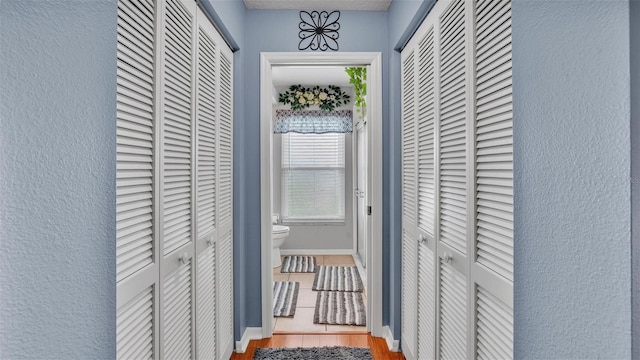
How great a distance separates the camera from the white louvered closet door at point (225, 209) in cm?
228

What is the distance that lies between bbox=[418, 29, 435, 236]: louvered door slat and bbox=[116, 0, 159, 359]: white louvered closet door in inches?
50.8

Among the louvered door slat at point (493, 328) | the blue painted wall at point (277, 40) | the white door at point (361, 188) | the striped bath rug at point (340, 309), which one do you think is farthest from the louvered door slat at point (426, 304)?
the white door at point (361, 188)

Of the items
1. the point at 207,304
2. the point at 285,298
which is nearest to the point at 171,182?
the point at 207,304

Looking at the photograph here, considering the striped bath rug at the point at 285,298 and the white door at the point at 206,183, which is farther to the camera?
the striped bath rug at the point at 285,298

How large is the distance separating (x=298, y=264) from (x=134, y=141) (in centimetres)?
384

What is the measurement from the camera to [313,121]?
209 inches

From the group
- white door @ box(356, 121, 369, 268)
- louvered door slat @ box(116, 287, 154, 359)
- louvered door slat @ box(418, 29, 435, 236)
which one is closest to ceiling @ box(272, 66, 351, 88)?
white door @ box(356, 121, 369, 268)

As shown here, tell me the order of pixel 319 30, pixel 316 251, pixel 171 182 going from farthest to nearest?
pixel 316 251, pixel 319 30, pixel 171 182

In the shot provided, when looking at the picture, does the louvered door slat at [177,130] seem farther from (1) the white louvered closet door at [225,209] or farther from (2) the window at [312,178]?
(2) the window at [312,178]

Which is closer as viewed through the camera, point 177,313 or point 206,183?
point 177,313

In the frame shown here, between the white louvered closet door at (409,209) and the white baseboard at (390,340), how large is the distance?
76mm

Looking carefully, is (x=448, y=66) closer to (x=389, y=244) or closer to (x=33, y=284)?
(x=389, y=244)

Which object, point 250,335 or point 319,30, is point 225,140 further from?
point 250,335

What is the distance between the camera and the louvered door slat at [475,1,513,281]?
4.05 ft
